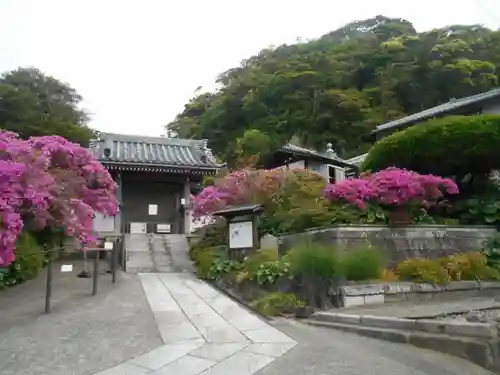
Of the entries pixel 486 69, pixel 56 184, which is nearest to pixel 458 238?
pixel 56 184

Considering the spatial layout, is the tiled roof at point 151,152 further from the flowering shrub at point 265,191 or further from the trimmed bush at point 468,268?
the trimmed bush at point 468,268

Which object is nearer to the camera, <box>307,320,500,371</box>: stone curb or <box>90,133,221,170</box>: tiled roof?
<box>307,320,500,371</box>: stone curb

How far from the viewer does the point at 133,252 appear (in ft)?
49.8

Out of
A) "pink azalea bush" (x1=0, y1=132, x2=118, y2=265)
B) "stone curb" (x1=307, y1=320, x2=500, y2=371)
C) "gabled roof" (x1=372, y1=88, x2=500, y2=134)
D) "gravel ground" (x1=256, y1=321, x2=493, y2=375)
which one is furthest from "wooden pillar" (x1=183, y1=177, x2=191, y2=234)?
"gravel ground" (x1=256, y1=321, x2=493, y2=375)

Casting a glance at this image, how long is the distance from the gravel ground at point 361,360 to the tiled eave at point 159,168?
575 inches

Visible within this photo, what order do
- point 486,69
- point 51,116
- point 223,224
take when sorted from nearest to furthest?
point 223,224 < point 486,69 < point 51,116

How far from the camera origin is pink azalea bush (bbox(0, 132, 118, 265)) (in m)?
6.88

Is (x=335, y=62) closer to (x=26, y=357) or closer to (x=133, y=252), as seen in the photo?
(x=133, y=252)

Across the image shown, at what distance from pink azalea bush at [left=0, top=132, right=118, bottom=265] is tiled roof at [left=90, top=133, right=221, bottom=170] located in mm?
7688

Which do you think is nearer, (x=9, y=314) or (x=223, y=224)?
(x=9, y=314)

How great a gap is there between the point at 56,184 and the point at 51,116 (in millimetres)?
25820

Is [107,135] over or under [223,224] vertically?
over

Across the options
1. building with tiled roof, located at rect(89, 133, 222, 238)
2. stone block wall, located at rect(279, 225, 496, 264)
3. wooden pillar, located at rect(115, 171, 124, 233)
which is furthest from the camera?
building with tiled roof, located at rect(89, 133, 222, 238)

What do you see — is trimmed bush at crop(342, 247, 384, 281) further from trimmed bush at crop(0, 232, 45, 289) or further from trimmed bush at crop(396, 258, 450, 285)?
trimmed bush at crop(0, 232, 45, 289)
